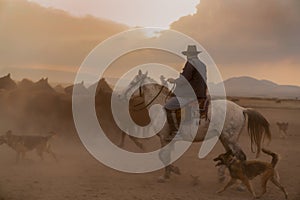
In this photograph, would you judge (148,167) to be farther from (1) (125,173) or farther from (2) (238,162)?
(2) (238,162)

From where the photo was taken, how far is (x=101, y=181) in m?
7.04

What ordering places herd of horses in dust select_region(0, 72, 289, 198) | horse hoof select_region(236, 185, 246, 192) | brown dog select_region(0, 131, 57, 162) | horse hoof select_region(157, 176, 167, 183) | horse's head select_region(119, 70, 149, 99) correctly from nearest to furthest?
herd of horses in dust select_region(0, 72, 289, 198), horse hoof select_region(236, 185, 246, 192), horse hoof select_region(157, 176, 167, 183), horse's head select_region(119, 70, 149, 99), brown dog select_region(0, 131, 57, 162)

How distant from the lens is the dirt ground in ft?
20.4

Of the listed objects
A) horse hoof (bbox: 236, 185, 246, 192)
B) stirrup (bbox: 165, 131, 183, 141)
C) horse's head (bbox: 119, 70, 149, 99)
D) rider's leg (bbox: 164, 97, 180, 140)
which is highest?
horse's head (bbox: 119, 70, 149, 99)

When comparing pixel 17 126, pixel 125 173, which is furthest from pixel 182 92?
pixel 17 126

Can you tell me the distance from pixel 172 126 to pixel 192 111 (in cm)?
44

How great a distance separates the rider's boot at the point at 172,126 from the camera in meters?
6.84

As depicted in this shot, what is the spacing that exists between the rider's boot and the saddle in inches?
3.2

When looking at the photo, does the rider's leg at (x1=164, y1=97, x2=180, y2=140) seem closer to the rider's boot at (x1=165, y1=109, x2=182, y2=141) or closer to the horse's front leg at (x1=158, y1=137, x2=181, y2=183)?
the rider's boot at (x1=165, y1=109, x2=182, y2=141)

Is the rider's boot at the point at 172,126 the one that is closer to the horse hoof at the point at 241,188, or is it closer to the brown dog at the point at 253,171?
the brown dog at the point at 253,171

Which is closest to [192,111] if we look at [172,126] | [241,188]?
[172,126]

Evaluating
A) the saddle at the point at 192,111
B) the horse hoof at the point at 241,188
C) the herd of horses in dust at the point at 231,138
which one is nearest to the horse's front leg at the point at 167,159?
the herd of horses in dust at the point at 231,138

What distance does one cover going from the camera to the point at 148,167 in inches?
321

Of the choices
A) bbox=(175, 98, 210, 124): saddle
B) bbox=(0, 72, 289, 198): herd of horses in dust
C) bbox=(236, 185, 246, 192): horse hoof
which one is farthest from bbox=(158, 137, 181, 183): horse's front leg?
bbox=(236, 185, 246, 192): horse hoof
